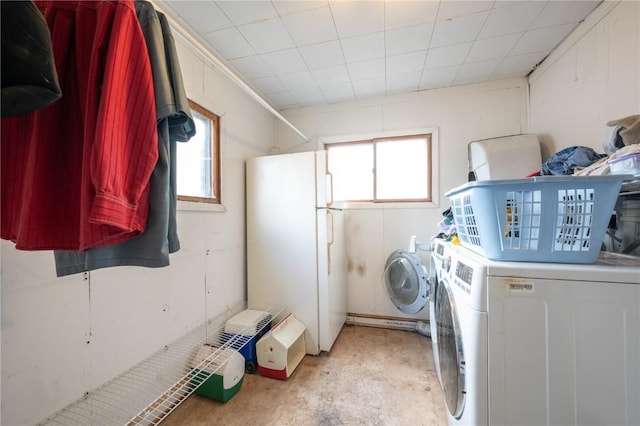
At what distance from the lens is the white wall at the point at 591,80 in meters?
1.35

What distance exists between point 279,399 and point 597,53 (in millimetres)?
3107

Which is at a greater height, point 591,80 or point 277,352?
point 591,80

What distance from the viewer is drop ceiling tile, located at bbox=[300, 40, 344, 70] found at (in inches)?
74.2

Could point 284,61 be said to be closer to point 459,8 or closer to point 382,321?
point 459,8

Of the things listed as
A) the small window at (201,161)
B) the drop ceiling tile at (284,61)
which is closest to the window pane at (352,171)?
the drop ceiling tile at (284,61)

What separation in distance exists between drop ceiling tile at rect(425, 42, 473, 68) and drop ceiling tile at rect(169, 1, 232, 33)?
161cm

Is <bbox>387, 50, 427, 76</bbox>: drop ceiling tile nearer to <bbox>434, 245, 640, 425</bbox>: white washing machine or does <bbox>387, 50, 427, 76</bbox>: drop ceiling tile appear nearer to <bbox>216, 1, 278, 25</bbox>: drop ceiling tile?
<bbox>216, 1, 278, 25</bbox>: drop ceiling tile

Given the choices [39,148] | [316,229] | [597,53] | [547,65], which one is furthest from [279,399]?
[547,65]

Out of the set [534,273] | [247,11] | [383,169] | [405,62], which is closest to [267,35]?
[247,11]

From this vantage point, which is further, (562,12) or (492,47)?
(492,47)

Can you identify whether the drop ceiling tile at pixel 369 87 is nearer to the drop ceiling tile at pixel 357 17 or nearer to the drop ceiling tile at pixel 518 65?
the drop ceiling tile at pixel 357 17

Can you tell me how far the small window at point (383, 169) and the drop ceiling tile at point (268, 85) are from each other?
864 mm

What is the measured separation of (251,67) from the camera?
7.02 ft

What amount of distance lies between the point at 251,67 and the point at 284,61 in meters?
0.31
